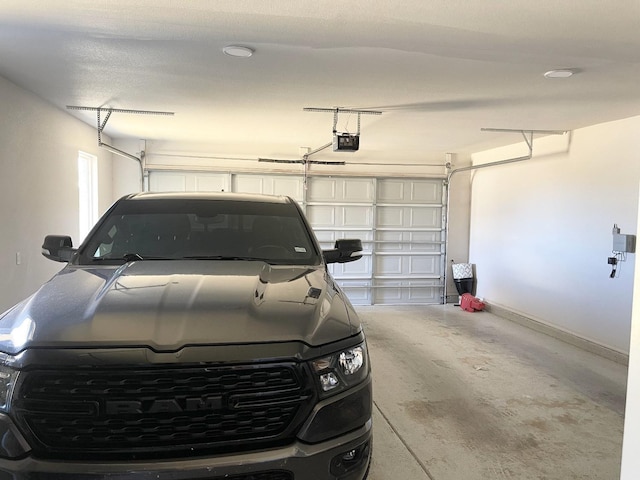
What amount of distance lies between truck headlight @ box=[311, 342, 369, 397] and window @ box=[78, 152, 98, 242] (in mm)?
6611

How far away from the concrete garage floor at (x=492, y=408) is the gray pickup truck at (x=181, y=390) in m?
1.46

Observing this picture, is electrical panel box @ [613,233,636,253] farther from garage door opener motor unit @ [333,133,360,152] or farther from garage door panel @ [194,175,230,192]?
garage door panel @ [194,175,230,192]

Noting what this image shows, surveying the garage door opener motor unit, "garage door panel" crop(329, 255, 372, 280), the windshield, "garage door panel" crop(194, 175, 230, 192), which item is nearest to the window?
"garage door panel" crop(194, 175, 230, 192)

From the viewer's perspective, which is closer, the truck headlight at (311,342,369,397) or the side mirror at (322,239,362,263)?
the truck headlight at (311,342,369,397)

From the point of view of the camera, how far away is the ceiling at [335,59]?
9.05 feet

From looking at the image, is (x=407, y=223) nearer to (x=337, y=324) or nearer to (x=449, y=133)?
(x=449, y=133)

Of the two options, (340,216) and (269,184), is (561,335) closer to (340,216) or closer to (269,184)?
(340,216)

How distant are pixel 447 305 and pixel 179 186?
5577 millimetres

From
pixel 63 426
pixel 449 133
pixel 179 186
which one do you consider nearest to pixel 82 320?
pixel 63 426

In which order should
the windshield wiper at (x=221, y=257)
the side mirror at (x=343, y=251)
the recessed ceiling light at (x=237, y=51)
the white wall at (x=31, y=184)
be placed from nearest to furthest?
the windshield wiper at (x=221, y=257), the side mirror at (x=343, y=251), the recessed ceiling light at (x=237, y=51), the white wall at (x=31, y=184)

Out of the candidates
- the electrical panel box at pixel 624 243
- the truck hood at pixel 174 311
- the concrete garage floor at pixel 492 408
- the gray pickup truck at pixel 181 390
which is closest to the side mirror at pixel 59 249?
the truck hood at pixel 174 311

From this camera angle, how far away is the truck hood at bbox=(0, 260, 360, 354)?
63.1 inches

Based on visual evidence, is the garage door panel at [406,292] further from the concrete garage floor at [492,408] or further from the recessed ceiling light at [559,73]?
the recessed ceiling light at [559,73]

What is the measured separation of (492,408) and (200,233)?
2798 millimetres
